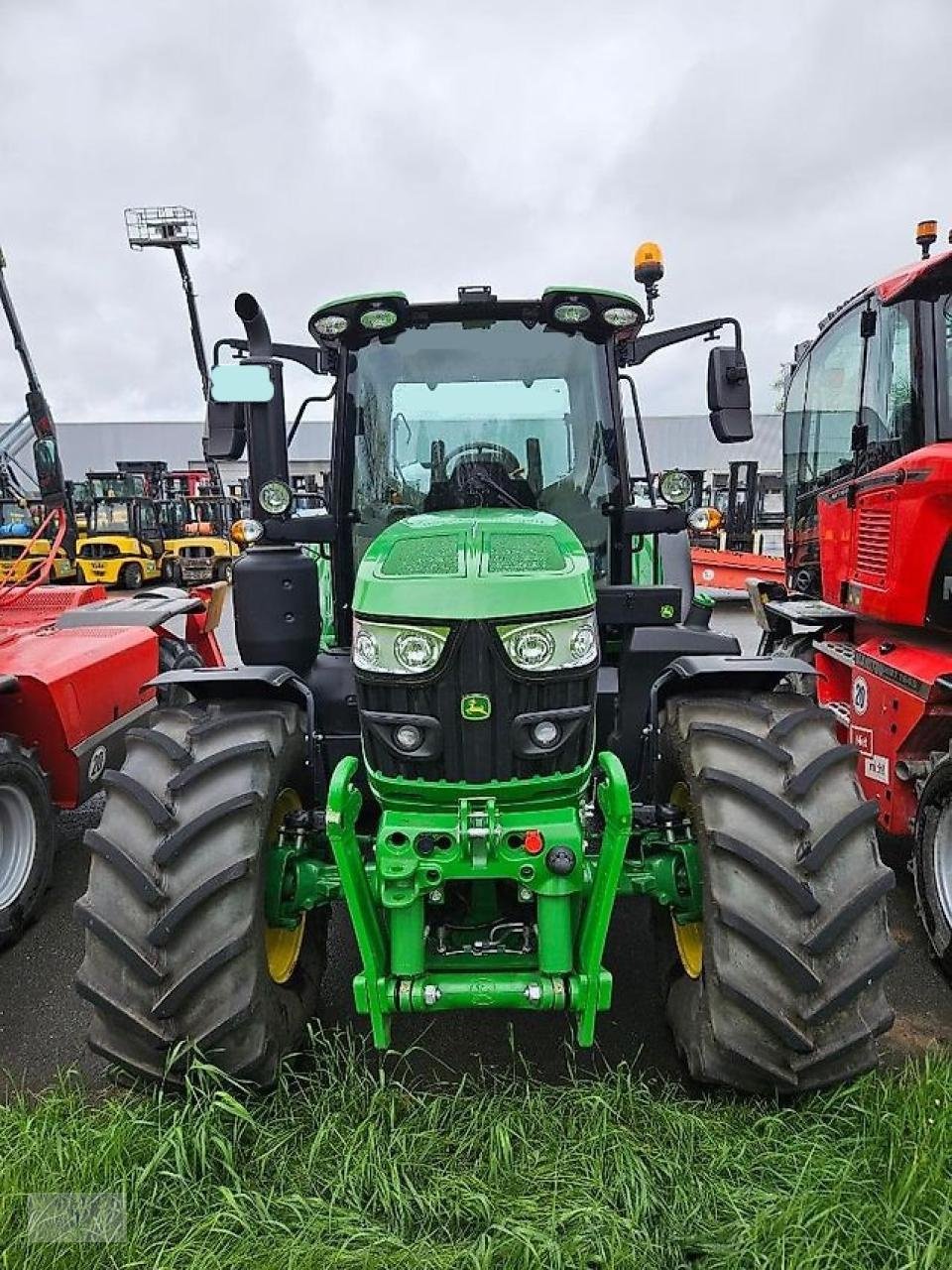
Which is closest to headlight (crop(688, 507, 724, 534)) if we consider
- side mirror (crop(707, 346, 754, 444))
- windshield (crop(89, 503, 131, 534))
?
side mirror (crop(707, 346, 754, 444))

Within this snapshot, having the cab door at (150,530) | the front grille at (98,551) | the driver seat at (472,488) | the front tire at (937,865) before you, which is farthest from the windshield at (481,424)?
the cab door at (150,530)

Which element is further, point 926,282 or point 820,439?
point 820,439

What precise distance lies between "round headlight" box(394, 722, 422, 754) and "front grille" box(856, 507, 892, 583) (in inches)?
112

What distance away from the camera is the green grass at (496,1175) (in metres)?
1.94

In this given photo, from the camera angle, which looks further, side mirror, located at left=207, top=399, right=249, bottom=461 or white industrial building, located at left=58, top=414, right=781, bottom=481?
white industrial building, located at left=58, top=414, right=781, bottom=481

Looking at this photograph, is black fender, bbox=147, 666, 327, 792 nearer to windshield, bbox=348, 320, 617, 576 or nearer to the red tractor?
windshield, bbox=348, 320, 617, 576

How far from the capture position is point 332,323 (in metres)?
3.27

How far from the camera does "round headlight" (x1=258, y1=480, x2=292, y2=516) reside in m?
3.26

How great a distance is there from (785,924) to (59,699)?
3.25 m

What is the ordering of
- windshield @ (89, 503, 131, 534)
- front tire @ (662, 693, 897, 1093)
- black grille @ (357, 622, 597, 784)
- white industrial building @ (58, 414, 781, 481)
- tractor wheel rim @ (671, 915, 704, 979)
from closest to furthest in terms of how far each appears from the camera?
1. front tire @ (662, 693, 897, 1093)
2. black grille @ (357, 622, 597, 784)
3. tractor wheel rim @ (671, 915, 704, 979)
4. windshield @ (89, 503, 131, 534)
5. white industrial building @ (58, 414, 781, 481)

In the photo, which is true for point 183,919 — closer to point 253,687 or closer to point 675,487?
point 253,687

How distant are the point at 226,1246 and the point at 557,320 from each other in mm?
3048

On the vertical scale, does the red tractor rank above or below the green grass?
above

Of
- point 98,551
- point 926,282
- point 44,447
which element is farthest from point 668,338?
point 98,551
